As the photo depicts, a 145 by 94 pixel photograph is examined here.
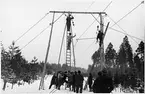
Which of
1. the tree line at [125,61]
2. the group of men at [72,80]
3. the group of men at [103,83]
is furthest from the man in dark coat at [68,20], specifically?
the tree line at [125,61]

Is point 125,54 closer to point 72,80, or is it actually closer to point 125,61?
point 125,61

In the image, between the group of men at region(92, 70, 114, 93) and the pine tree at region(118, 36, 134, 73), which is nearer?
the group of men at region(92, 70, 114, 93)

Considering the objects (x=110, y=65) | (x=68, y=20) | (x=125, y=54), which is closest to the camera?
(x=68, y=20)

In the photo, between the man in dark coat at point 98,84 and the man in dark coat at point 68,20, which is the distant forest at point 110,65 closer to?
the man in dark coat at point 68,20

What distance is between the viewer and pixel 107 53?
84.1 m

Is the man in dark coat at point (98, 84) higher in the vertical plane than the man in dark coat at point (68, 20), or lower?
lower

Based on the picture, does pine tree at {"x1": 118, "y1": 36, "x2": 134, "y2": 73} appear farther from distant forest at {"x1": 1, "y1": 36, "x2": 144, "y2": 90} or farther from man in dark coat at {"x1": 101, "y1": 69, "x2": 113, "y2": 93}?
man in dark coat at {"x1": 101, "y1": 69, "x2": 113, "y2": 93}

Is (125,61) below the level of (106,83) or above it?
above

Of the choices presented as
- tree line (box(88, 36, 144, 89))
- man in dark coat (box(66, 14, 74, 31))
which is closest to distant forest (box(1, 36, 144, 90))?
tree line (box(88, 36, 144, 89))

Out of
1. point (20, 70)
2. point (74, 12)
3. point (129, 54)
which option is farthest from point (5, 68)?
point (129, 54)

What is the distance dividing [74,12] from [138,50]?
39102 millimetres

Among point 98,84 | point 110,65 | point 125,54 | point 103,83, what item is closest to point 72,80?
point 98,84

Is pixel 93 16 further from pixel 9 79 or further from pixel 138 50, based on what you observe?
pixel 138 50

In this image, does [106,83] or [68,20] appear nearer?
[106,83]
